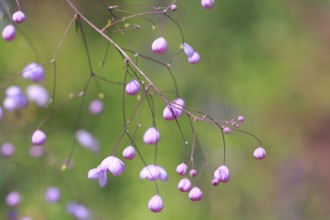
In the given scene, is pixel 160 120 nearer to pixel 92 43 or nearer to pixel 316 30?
pixel 92 43

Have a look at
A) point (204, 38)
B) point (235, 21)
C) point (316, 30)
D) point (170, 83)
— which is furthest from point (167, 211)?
point (316, 30)

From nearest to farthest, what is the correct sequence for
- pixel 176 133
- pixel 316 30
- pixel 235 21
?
pixel 176 133, pixel 235 21, pixel 316 30

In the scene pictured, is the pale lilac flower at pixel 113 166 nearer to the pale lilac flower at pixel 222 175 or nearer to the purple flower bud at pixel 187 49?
the pale lilac flower at pixel 222 175

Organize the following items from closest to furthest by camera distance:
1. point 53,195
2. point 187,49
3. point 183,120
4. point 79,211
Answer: point 187,49 < point 53,195 < point 79,211 < point 183,120

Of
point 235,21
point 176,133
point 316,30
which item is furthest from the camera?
point 316,30

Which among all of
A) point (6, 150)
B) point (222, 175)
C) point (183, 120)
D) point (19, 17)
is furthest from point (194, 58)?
point (183, 120)

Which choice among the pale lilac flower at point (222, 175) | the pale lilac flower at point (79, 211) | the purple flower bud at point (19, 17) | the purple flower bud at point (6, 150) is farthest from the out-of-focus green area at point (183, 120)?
the pale lilac flower at point (222, 175)

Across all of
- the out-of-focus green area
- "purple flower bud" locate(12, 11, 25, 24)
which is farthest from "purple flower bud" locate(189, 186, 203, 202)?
the out-of-focus green area

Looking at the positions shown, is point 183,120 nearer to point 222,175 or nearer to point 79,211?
point 79,211
